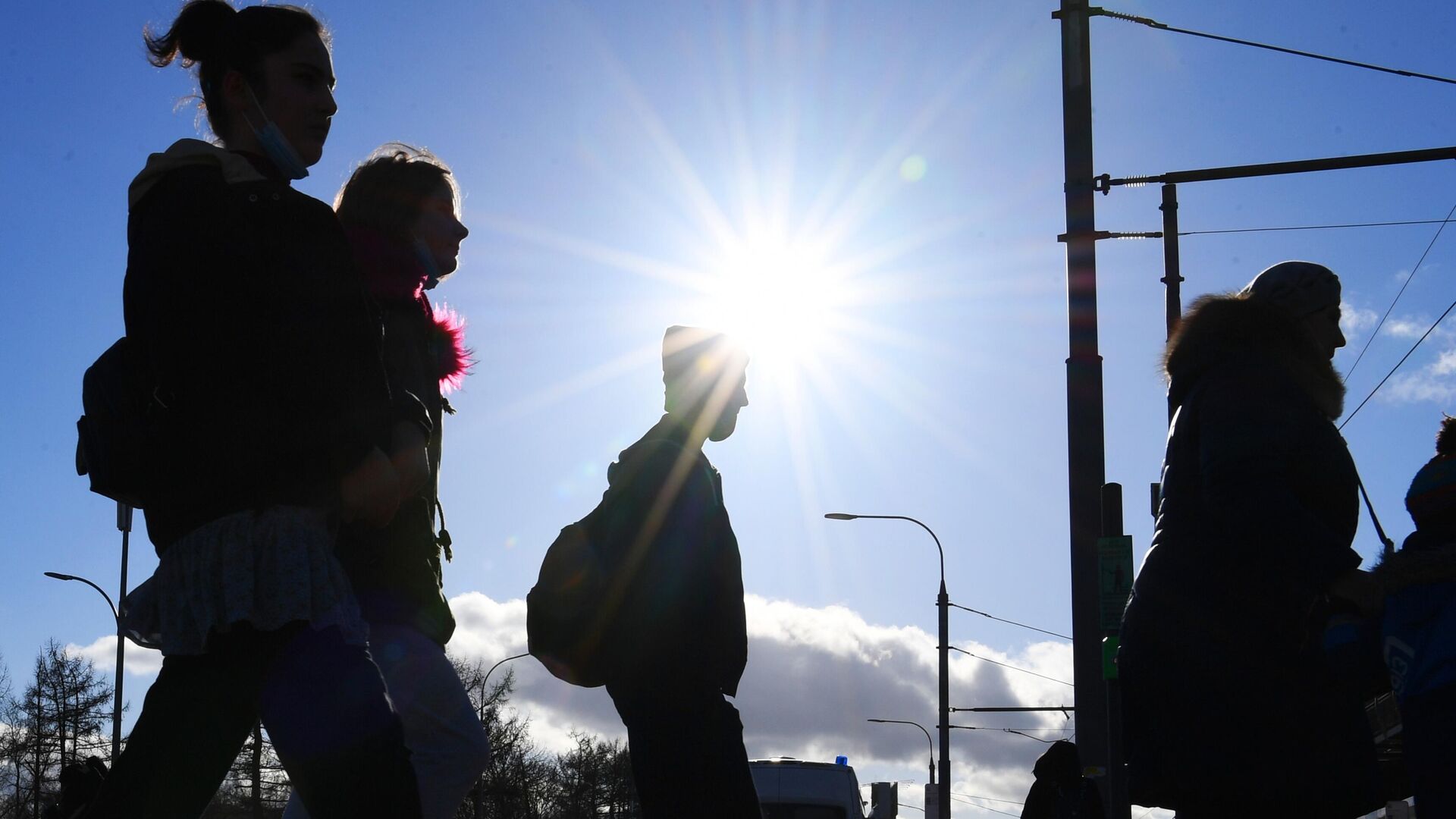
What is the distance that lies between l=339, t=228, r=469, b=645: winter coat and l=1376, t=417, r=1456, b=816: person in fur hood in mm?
2347

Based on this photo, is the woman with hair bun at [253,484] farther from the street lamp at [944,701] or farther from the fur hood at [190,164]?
the street lamp at [944,701]

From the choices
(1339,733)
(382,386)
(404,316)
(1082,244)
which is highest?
(1082,244)

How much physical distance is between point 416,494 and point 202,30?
105cm

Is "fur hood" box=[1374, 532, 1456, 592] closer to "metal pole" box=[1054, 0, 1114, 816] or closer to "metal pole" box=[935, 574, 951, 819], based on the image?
"metal pole" box=[1054, 0, 1114, 816]

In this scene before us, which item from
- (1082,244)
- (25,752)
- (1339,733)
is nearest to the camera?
(1339,733)

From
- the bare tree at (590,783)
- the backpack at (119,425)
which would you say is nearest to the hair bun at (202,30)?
the backpack at (119,425)

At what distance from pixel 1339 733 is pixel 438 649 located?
2029mm

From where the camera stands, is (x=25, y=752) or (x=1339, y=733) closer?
(x=1339, y=733)

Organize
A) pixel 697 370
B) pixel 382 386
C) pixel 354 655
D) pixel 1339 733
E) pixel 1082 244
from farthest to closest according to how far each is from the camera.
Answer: pixel 1082 244 < pixel 697 370 < pixel 1339 733 < pixel 382 386 < pixel 354 655

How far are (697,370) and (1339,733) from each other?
207 cm

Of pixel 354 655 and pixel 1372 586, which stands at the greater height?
pixel 1372 586

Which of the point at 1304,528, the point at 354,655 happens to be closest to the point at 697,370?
the point at 1304,528

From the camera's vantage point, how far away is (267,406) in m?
2.39

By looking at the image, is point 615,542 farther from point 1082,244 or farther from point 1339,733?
point 1082,244
